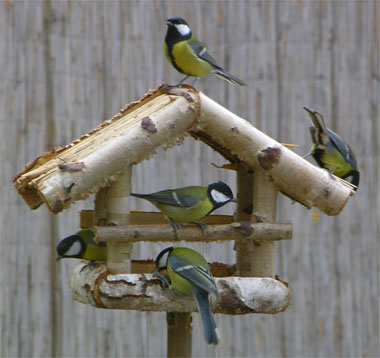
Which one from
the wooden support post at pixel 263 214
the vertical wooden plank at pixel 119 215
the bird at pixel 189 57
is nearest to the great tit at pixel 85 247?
the vertical wooden plank at pixel 119 215

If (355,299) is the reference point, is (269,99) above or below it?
above

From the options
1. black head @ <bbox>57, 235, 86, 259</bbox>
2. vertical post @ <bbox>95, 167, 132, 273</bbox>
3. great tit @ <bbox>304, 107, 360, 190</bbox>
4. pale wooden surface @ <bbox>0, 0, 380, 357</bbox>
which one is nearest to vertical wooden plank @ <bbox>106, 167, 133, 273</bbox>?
vertical post @ <bbox>95, 167, 132, 273</bbox>

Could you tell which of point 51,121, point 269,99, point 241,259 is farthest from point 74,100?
point 241,259

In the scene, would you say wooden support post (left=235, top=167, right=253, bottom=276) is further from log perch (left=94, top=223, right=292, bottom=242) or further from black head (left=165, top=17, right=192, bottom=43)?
Answer: black head (left=165, top=17, right=192, bottom=43)

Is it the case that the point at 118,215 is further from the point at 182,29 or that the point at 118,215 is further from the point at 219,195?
the point at 182,29

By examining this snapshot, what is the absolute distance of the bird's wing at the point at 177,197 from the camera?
Answer: 312 cm

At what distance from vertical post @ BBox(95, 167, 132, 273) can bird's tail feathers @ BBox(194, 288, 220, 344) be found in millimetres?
248

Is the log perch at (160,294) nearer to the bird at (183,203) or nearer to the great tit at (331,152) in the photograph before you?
the bird at (183,203)

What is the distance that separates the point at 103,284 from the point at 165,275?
185mm

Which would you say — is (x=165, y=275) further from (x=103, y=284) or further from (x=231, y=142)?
(x=231, y=142)

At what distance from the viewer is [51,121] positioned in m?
4.07

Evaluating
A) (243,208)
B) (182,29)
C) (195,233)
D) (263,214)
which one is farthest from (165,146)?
(182,29)

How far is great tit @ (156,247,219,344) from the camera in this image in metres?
→ 2.93

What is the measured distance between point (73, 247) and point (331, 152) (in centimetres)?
94
